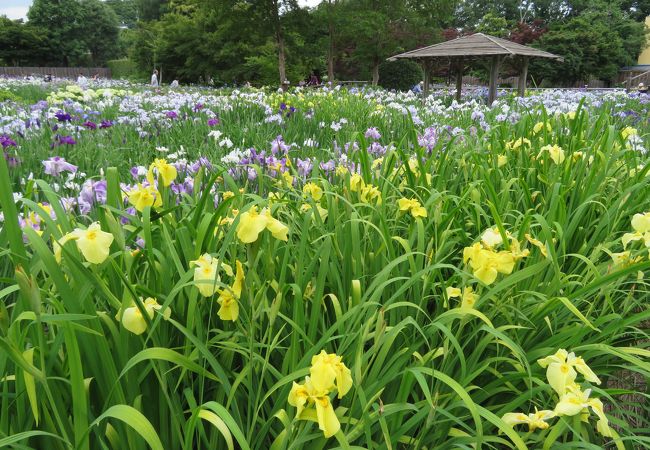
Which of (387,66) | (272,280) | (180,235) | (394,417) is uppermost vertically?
(387,66)

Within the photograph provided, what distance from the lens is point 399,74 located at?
29.0 meters

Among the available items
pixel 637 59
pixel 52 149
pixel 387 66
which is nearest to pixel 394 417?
pixel 52 149

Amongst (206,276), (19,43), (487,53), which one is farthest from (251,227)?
(19,43)

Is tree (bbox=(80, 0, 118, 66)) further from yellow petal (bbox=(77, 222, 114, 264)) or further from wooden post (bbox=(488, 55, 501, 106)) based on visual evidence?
yellow petal (bbox=(77, 222, 114, 264))

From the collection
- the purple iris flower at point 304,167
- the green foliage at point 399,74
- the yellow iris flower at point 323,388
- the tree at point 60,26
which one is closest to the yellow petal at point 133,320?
the yellow iris flower at point 323,388

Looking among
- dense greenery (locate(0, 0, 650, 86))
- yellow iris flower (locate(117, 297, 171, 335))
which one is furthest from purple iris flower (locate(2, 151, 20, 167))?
dense greenery (locate(0, 0, 650, 86))

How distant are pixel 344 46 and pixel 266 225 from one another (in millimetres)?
26530

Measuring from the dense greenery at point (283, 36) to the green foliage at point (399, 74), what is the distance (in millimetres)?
1462

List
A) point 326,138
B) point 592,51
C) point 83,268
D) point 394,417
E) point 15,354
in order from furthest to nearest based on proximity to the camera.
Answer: point 592,51 < point 326,138 < point 394,417 < point 83,268 < point 15,354

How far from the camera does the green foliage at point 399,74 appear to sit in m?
28.6

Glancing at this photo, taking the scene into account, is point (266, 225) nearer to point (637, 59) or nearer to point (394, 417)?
point (394, 417)

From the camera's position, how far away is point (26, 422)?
41.3 inches

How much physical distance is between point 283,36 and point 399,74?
10.3 metres

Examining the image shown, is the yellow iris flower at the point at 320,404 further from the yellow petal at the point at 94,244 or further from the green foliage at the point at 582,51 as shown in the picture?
the green foliage at the point at 582,51
